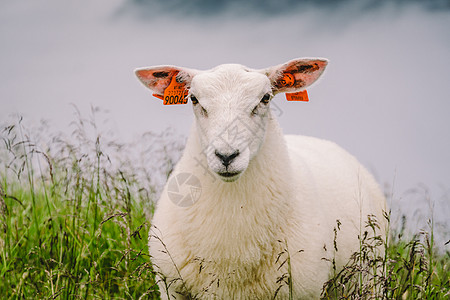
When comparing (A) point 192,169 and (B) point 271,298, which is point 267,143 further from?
(B) point 271,298

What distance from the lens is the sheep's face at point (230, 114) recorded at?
9.96 ft

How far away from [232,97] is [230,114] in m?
0.16

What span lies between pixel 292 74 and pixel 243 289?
166 centimetres

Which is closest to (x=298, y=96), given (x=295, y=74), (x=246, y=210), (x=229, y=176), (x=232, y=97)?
(x=295, y=74)

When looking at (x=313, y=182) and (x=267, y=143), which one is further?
(x=313, y=182)

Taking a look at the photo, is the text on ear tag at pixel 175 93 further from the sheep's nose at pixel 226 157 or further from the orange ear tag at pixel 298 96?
the sheep's nose at pixel 226 157

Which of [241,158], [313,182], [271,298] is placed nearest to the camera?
[241,158]

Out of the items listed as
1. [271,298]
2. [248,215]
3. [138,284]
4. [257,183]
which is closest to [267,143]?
[257,183]

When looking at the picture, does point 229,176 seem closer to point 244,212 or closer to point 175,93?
point 244,212

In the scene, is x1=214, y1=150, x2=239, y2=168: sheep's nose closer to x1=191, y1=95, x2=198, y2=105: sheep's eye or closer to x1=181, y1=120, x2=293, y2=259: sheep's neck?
x1=181, y1=120, x2=293, y2=259: sheep's neck

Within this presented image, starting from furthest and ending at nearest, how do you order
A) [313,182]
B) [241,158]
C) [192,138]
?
1. [313,182]
2. [192,138]
3. [241,158]

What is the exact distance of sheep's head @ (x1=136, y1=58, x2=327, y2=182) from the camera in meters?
3.06

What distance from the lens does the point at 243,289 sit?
3480mm

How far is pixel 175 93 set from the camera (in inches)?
153
